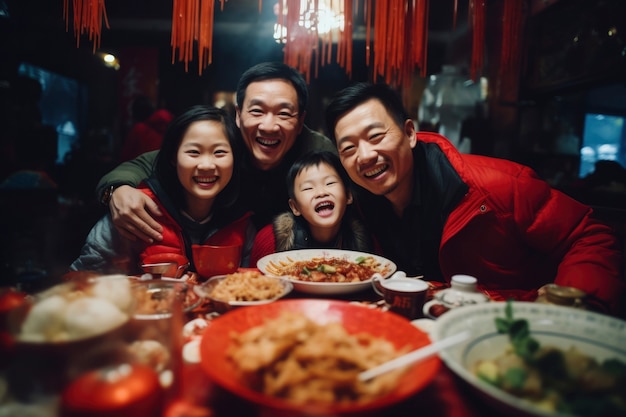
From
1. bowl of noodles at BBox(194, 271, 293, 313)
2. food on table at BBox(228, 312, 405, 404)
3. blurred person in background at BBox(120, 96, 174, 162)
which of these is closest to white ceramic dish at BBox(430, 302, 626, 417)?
food on table at BBox(228, 312, 405, 404)

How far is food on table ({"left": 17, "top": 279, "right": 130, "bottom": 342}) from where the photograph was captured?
1.06m

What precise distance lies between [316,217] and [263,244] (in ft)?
1.81

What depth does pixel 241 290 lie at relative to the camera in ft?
5.95

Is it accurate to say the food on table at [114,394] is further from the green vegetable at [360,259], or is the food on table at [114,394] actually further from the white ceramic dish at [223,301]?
the green vegetable at [360,259]

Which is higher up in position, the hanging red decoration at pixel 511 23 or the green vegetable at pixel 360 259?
the hanging red decoration at pixel 511 23

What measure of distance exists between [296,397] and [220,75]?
33.2ft

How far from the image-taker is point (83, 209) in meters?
7.28

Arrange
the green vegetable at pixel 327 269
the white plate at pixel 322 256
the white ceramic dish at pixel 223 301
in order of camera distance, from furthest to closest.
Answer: the green vegetable at pixel 327 269 → the white plate at pixel 322 256 → the white ceramic dish at pixel 223 301

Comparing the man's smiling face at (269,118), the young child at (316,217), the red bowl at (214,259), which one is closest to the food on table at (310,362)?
the red bowl at (214,259)

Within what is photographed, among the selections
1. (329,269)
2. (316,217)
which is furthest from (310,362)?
(316,217)

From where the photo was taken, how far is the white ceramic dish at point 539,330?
130 centimetres

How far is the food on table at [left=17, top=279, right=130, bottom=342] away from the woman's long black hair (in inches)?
73.8

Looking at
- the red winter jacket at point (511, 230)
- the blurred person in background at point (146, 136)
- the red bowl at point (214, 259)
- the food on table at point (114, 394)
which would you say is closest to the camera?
the food on table at point (114, 394)

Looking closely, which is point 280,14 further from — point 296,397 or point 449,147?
point 296,397
